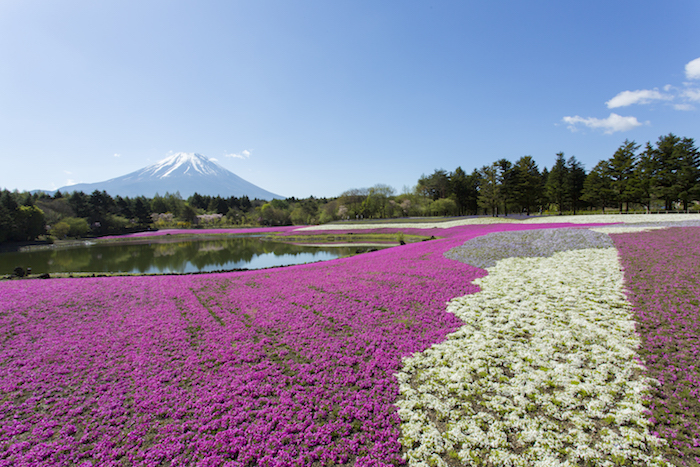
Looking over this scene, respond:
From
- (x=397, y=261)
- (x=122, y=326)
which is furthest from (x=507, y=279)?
(x=122, y=326)

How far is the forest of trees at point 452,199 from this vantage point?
43.8 m

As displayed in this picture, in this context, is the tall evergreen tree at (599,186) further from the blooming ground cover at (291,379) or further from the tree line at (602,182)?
the blooming ground cover at (291,379)

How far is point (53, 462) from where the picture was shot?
3645 millimetres

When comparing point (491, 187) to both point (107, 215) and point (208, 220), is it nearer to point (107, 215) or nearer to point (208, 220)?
point (208, 220)

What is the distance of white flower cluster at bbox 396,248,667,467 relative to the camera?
12.1 ft

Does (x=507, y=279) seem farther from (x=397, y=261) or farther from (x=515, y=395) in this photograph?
(x=515, y=395)

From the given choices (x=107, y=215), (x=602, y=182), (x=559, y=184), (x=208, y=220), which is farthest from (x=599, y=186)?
(x=107, y=215)

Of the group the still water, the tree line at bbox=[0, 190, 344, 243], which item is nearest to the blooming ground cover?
the still water

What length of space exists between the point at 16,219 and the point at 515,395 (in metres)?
70.8

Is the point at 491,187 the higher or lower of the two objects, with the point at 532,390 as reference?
higher

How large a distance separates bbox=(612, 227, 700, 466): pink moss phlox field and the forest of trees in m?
46.8

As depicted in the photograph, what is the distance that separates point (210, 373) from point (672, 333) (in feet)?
32.9

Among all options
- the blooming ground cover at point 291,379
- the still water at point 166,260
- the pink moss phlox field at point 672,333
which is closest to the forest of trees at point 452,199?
the still water at point 166,260

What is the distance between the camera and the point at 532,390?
4.81 m
